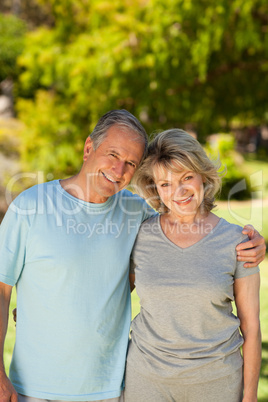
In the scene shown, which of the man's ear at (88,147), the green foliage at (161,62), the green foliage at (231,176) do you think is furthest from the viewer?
the green foliage at (231,176)

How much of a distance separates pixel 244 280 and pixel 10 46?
1001 cm

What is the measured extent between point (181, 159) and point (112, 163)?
0.33 m

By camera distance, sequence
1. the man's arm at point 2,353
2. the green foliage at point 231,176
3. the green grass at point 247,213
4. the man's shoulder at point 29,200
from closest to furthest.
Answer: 1. the man's arm at point 2,353
2. the man's shoulder at point 29,200
3. the green grass at point 247,213
4. the green foliage at point 231,176

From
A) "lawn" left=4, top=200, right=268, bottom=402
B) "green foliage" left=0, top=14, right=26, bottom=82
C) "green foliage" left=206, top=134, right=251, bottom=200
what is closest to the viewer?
"lawn" left=4, top=200, right=268, bottom=402

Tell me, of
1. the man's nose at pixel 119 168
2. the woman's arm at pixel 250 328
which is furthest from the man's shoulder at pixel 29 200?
the woman's arm at pixel 250 328

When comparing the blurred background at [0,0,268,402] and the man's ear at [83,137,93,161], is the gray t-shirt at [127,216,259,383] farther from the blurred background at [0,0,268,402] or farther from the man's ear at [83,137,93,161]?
Result: the blurred background at [0,0,268,402]

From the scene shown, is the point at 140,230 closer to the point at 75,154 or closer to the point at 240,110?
the point at 75,154

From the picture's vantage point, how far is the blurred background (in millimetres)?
7055

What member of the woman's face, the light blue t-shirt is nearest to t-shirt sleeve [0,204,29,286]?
the light blue t-shirt

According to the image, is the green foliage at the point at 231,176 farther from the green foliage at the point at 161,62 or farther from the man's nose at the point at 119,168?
the man's nose at the point at 119,168

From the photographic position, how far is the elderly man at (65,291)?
205cm

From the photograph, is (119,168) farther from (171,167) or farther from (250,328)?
(250,328)

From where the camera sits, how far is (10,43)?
10641 mm

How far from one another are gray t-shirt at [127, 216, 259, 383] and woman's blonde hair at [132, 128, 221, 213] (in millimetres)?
330
